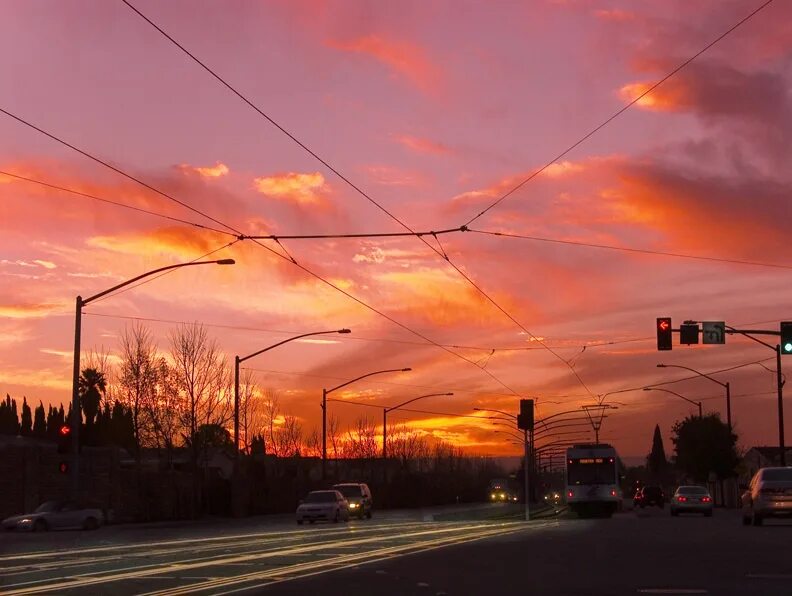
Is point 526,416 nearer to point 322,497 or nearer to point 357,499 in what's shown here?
point 322,497

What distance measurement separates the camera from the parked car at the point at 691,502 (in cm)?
4978

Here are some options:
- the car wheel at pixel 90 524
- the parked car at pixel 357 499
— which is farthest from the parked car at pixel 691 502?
the car wheel at pixel 90 524

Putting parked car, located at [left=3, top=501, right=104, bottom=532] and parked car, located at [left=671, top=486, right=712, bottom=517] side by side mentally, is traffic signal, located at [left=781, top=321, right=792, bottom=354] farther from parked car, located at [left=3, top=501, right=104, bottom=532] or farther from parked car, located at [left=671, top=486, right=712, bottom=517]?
parked car, located at [left=3, top=501, right=104, bottom=532]

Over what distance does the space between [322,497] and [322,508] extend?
826 mm

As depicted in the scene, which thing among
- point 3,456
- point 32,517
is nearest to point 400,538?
point 32,517

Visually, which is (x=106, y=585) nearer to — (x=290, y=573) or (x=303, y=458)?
(x=290, y=573)

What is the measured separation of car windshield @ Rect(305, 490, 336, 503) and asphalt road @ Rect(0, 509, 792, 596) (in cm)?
1903

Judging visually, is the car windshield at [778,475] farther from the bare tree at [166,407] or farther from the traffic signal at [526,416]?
the bare tree at [166,407]

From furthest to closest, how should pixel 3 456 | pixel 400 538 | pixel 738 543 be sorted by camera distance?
pixel 3 456, pixel 400 538, pixel 738 543

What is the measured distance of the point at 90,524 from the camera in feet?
→ 151

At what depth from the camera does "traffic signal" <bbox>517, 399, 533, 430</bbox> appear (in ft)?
141

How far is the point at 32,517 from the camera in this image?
44.5 metres

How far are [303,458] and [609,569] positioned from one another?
8900 cm

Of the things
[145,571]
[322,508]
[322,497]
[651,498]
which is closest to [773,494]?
[322,508]
